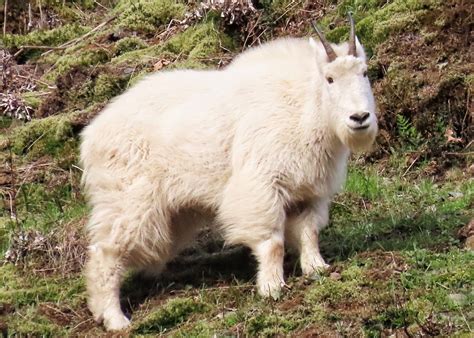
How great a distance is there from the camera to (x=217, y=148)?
7594 mm

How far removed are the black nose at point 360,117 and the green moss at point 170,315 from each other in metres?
1.73

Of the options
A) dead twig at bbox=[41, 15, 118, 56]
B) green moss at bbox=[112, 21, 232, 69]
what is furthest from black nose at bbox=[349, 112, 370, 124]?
dead twig at bbox=[41, 15, 118, 56]

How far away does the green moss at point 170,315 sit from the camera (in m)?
6.97

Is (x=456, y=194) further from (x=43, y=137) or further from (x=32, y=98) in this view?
(x=32, y=98)

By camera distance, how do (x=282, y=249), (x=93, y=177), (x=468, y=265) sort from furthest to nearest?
(x=93, y=177) → (x=282, y=249) → (x=468, y=265)

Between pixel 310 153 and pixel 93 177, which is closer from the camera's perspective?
pixel 310 153

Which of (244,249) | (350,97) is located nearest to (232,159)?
(350,97)

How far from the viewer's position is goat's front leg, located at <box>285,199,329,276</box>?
290 inches

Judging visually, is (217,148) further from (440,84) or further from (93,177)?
(440,84)

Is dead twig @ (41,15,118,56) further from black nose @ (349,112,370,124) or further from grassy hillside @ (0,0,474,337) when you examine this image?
black nose @ (349,112,370,124)

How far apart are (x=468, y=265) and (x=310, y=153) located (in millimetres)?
1457

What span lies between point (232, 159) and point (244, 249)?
1218 mm

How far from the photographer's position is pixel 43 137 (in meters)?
11.1

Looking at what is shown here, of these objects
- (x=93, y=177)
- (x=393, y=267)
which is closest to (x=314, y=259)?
(x=393, y=267)
